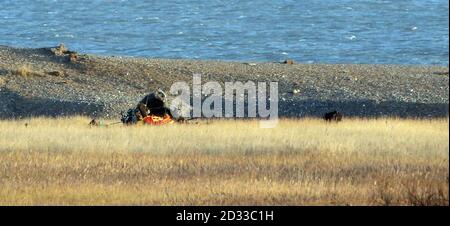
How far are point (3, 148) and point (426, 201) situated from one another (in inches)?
321

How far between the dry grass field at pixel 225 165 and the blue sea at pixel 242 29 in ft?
127

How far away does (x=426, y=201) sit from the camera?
13305mm

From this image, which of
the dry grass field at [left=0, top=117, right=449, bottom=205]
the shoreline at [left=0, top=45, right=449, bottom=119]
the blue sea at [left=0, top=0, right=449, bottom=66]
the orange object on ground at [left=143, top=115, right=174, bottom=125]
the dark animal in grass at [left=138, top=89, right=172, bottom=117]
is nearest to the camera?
the dry grass field at [left=0, top=117, right=449, bottom=205]

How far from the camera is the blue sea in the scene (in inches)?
2679

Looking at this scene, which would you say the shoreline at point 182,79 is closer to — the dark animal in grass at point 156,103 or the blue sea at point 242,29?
the dark animal in grass at point 156,103

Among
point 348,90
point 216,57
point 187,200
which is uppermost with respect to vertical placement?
point 187,200

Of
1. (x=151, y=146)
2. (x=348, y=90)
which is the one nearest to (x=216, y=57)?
(x=348, y=90)

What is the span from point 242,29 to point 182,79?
45240 mm

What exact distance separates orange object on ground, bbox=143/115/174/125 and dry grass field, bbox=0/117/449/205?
21.6 inches

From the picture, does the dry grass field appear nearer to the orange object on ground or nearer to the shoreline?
the orange object on ground

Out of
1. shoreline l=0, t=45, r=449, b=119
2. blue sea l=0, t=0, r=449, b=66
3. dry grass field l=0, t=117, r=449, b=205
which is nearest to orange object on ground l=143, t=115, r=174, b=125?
dry grass field l=0, t=117, r=449, b=205

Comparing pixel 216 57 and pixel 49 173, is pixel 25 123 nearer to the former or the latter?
A: pixel 49 173

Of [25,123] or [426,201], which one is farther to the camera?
[25,123]
